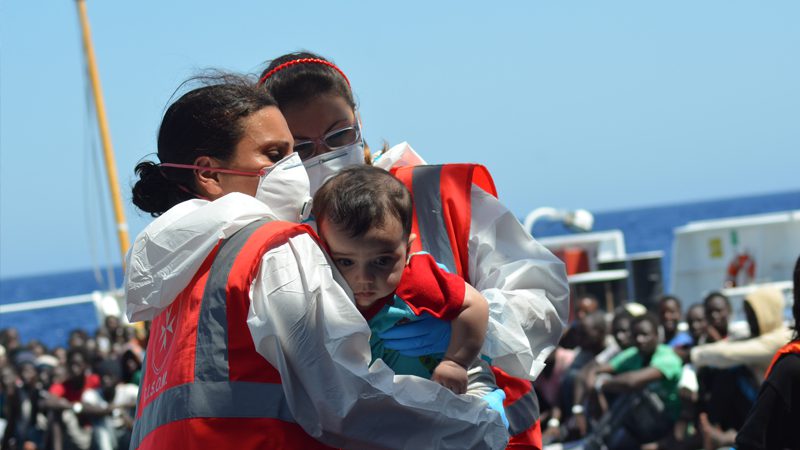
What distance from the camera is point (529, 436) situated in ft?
9.49

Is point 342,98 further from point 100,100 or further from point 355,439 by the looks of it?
point 100,100

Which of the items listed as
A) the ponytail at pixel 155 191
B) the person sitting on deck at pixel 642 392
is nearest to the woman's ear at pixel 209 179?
the ponytail at pixel 155 191

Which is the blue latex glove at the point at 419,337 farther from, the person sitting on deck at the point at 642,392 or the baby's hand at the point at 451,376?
the person sitting on deck at the point at 642,392

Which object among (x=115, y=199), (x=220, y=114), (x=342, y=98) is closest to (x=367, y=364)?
(x=220, y=114)

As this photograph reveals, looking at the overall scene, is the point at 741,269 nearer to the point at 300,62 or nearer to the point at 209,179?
the point at 300,62

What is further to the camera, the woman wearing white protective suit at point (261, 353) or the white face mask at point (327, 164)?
the white face mask at point (327, 164)

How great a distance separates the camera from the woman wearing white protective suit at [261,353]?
2.19 meters

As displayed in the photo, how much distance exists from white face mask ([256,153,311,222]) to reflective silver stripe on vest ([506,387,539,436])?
78 centimetres

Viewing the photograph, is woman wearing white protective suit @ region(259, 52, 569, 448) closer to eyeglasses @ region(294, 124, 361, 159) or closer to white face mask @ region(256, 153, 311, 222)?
eyeglasses @ region(294, 124, 361, 159)

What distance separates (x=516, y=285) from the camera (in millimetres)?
2811

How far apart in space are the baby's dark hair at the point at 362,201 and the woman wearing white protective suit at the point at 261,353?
115mm

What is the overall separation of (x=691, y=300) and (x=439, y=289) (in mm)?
11234

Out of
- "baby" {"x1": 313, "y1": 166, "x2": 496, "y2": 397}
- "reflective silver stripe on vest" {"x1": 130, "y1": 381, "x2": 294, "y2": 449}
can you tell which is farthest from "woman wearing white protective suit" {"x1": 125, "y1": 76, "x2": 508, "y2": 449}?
"baby" {"x1": 313, "y1": 166, "x2": 496, "y2": 397}

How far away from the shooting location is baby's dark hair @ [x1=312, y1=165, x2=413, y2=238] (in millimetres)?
2420
